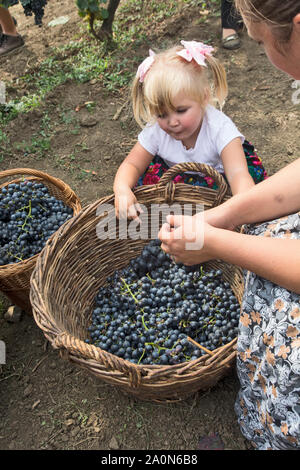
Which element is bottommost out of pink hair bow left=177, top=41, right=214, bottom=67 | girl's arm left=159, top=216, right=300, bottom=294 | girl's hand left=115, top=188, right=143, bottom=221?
girl's hand left=115, top=188, right=143, bottom=221

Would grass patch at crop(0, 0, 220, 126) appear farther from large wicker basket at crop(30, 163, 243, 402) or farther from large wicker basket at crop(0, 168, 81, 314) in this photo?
large wicker basket at crop(30, 163, 243, 402)

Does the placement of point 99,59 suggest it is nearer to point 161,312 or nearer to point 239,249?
point 161,312

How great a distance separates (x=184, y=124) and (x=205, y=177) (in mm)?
496

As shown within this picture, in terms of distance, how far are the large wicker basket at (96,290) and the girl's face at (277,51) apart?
83cm

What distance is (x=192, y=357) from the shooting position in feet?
6.35

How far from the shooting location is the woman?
1386mm

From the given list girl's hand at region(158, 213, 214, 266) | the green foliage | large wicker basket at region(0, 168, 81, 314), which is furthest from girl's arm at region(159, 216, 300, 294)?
the green foliage

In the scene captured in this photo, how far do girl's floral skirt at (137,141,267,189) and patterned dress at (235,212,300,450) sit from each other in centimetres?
98

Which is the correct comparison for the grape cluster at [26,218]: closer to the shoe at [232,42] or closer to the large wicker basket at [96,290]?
the large wicker basket at [96,290]

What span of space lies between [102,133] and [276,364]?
116 inches

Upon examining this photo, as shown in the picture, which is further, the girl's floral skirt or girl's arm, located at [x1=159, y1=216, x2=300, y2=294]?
the girl's floral skirt

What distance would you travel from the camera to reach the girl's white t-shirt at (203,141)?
2484mm

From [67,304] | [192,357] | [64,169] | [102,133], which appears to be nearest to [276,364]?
[192,357]
